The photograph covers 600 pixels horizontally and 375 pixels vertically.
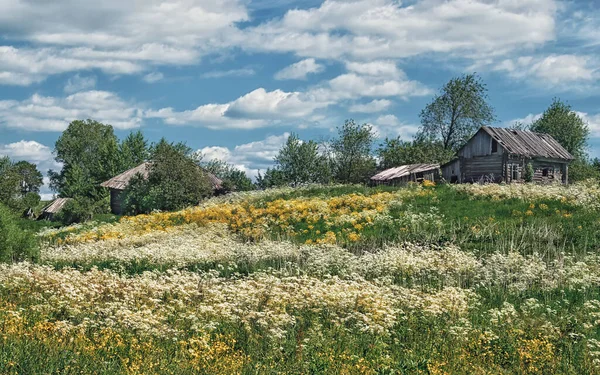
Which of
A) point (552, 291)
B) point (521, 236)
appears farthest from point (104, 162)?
point (552, 291)

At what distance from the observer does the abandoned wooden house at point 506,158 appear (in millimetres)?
44812

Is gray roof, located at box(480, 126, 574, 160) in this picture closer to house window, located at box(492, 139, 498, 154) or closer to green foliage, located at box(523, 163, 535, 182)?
house window, located at box(492, 139, 498, 154)

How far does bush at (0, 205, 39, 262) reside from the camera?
18641 mm

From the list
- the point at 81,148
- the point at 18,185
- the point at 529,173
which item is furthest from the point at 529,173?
the point at 81,148

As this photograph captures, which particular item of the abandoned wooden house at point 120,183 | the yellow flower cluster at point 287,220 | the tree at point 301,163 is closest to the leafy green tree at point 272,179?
the tree at point 301,163

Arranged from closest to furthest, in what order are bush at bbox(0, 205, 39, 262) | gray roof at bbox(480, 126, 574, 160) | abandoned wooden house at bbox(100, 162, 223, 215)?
bush at bbox(0, 205, 39, 262), gray roof at bbox(480, 126, 574, 160), abandoned wooden house at bbox(100, 162, 223, 215)

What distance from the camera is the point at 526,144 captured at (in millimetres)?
46875

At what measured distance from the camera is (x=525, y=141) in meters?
47.3

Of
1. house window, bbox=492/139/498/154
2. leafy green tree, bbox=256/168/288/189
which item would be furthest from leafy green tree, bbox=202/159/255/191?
house window, bbox=492/139/498/154

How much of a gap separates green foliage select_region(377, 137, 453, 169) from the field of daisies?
1661 inches

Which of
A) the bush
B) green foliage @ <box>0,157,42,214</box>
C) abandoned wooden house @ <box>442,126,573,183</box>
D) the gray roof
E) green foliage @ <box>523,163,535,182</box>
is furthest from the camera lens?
green foliage @ <box>0,157,42,214</box>

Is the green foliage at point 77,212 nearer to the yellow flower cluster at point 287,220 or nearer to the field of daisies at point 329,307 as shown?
the yellow flower cluster at point 287,220

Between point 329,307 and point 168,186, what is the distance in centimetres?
3206

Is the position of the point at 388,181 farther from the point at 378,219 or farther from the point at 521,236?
the point at 521,236
